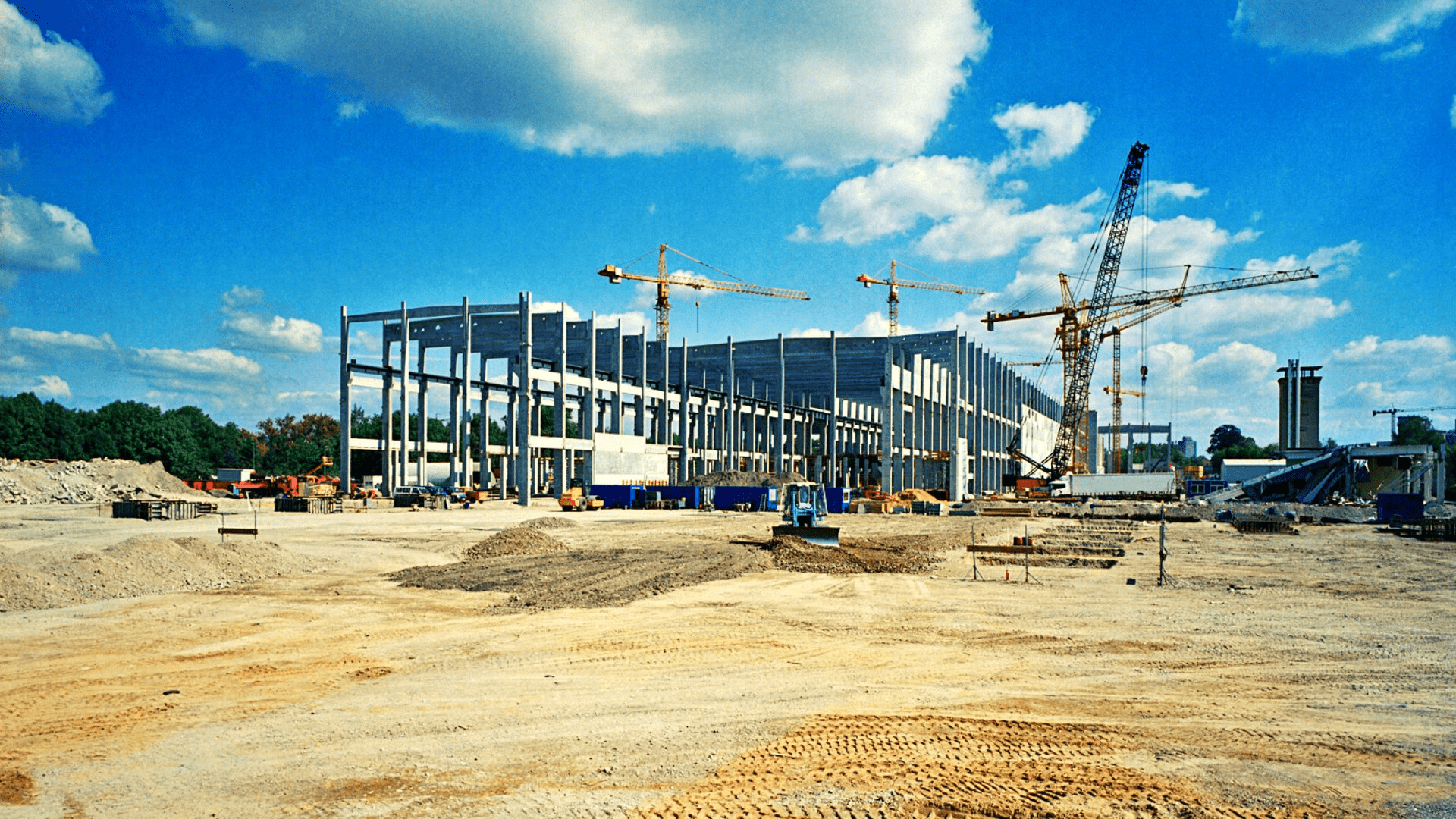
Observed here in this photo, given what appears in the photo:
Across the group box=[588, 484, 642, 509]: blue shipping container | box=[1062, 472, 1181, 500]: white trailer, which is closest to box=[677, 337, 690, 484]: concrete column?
box=[588, 484, 642, 509]: blue shipping container

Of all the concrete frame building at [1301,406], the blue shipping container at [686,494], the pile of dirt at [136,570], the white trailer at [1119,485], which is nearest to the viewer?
the pile of dirt at [136,570]

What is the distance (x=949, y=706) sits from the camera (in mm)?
8914

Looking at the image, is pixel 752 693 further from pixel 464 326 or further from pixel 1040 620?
pixel 464 326

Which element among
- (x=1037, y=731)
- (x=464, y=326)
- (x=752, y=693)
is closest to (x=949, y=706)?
(x=1037, y=731)

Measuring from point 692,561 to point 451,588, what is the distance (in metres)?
6.51

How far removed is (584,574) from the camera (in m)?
18.8

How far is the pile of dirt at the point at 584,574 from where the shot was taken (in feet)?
52.4

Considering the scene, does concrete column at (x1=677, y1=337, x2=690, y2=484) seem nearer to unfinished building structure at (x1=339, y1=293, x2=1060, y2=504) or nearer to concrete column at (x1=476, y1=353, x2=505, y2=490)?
unfinished building structure at (x1=339, y1=293, x2=1060, y2=504)

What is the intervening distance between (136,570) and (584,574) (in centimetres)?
879

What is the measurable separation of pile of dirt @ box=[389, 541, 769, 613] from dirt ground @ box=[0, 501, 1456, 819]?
0.54ft

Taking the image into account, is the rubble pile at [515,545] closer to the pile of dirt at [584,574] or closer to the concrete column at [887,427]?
the pile of dirt at [584,574]

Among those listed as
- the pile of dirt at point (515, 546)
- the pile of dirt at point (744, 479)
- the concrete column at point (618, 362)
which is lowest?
the pile of dirt at point (515, 546)

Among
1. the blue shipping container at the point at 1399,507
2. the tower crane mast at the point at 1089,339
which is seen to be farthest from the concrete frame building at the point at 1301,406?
the blue shipping container at the point at 1399,507

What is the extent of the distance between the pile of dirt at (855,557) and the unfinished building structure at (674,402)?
28.2 meters
